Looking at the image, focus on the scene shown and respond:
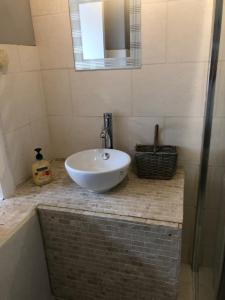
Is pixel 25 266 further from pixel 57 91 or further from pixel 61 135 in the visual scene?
pixel 57 91

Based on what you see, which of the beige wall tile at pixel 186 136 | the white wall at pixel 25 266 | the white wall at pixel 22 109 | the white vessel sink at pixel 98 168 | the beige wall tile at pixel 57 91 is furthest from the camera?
the beige wall tile at pixel 57 91

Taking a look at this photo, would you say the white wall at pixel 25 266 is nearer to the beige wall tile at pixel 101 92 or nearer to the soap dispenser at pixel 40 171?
the soap dispenser at pixel 40 171

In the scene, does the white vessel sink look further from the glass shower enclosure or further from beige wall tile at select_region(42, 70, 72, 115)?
the glass shower enclosure

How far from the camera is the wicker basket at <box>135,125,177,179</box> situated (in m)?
1.31

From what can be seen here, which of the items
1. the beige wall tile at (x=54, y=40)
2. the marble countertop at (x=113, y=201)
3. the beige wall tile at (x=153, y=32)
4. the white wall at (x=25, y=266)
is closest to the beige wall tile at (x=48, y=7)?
the beige wall tile at (x=54, y=40)

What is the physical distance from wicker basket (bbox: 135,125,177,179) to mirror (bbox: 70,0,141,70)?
428 mm

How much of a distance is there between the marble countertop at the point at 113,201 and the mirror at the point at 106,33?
2.14 feet

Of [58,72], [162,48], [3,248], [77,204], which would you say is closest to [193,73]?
[162,48]

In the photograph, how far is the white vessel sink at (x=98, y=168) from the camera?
113 centimetres

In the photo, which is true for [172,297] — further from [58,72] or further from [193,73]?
[58,72]

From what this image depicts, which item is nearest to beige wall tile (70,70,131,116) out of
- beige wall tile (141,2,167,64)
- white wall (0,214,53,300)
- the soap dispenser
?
beige wall tile (141,2,167,64)

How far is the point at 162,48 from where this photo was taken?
50.1 inches

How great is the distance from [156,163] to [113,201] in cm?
32

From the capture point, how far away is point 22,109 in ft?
4.49
